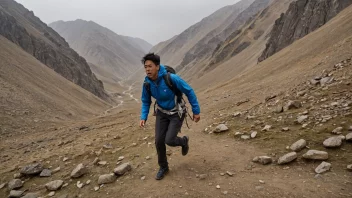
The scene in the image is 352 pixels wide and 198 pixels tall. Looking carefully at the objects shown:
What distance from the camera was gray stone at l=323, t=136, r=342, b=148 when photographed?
6.16 metres

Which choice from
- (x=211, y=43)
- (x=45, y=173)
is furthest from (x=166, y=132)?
(x=211, y=43)

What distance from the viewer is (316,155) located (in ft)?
19.6

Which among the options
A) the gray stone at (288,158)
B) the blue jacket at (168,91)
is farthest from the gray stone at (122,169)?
the gray stone at (288,158)

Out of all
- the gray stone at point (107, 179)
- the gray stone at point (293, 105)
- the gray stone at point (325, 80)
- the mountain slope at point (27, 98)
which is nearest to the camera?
the gray stone at point (107, 179)

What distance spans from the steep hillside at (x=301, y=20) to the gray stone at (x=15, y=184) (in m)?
37.1

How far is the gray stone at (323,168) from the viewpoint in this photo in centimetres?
559

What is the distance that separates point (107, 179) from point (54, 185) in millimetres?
1423

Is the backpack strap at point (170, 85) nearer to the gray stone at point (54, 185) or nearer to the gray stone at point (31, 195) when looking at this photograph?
the gray stone at point (54, 185)

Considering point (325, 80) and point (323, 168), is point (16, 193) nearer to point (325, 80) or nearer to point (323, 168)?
point (323, 168)

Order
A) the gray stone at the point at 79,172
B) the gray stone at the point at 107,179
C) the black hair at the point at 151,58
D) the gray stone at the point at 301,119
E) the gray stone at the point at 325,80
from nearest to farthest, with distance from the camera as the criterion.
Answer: the black hair at the point at 151,58 → the gray stone at the point at 107,179 → the gray stone at the point at 79,172 → the gray stone at the point at 301,119 → the gray stone at the point at 325,80

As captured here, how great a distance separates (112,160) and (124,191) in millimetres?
2283

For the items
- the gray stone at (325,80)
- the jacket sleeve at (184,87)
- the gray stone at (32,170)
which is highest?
the jacket sleeve at (184,87)

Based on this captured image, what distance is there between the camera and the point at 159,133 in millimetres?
6488

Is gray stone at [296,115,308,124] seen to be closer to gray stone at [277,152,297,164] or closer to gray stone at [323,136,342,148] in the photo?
gray stone at [323,136,342,148]
